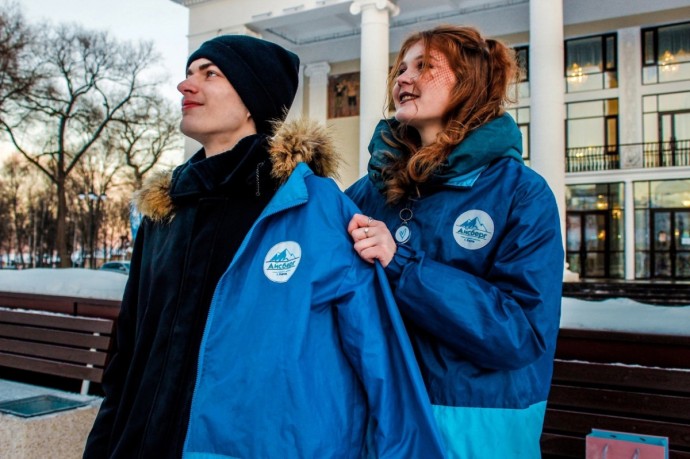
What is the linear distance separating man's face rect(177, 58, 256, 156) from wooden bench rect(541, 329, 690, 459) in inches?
83.1

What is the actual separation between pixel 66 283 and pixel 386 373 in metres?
5.34

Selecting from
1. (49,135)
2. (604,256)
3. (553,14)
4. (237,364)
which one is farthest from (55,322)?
(49,135)

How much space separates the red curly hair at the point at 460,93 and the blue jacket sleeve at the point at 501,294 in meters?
0.30

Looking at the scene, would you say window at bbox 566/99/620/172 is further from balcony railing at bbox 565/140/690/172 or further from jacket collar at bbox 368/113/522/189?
jacket collar at bbox 368/113/522/189

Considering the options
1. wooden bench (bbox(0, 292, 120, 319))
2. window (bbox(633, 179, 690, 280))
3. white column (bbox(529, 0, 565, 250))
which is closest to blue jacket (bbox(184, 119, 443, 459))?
wooden bench (bbox(0, 292, 120, 319))

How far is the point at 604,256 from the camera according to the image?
27.2 meters

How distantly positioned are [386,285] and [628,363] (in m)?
1.97

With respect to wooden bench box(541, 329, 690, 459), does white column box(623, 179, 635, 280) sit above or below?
above

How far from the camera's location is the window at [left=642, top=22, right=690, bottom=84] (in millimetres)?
25875

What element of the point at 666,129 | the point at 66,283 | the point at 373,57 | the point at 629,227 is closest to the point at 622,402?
the point at 66,283

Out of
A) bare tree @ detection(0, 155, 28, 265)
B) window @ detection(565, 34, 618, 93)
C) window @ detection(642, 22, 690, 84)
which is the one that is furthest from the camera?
bare tree @ detection(0, 155, 28, 265)

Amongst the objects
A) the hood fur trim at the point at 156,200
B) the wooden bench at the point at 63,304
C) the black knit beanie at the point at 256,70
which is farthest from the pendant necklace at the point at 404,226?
the wooden bench at the point at 63,304

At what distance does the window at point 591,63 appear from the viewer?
2702 centimetres

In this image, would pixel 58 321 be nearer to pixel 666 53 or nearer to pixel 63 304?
pixel 63 304
